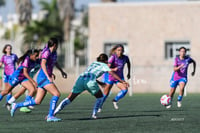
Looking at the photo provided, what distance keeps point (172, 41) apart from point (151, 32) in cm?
148

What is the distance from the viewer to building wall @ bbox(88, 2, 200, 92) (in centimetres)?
4828

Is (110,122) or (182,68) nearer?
(110,122)

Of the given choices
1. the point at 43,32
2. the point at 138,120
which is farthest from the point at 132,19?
the point at 138,120

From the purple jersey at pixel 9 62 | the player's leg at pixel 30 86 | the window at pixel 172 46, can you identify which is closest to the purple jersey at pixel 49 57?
the player's leg at pixel 30 86

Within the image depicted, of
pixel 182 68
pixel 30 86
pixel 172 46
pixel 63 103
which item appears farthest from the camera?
pixel 172 46

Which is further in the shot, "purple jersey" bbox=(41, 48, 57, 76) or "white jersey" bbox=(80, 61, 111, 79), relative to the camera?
"white jersey" bbox=(80, 61, 111, 79)

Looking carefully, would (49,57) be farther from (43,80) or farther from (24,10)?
(24,10)

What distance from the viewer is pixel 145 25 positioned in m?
49.2

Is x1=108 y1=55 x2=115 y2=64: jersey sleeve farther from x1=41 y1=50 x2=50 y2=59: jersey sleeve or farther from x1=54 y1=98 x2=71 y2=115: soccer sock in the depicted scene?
x1=41 y1=50 x2=50 y2=59: jersey sleeve

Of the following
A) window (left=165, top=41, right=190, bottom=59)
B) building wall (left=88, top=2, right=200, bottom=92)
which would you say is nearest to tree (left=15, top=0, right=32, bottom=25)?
building wall (left=88, top=2, right=200, bottom=92)

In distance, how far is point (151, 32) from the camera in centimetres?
4919

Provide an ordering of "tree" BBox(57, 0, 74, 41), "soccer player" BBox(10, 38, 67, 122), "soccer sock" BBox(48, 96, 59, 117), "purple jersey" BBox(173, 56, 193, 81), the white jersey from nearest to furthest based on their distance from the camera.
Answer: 1. "soccer player" BBox(10, 38, 67, 122)
2. "soccer sock" BBox(48, 96, 59, 117)
3. the white jersey
4. "purple jersey" BBox(173, 56, 193, 81)
5. "tree" BBox(57, 0, 74, 41)

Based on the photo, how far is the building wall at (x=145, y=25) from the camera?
1901 inches

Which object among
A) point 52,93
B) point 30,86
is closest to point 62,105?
point 52,93
